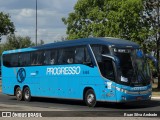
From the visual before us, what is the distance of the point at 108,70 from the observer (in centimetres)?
2036

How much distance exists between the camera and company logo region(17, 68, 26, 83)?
26.7m

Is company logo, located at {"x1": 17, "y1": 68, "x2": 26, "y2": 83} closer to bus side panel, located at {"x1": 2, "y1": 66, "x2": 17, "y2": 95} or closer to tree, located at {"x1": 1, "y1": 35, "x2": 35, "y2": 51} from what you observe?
bus side panel, located at {"x1": 2, "y1": 66, "x2": 17, "y2": 95}

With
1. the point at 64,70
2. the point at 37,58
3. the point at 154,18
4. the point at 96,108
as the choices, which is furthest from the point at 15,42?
the point at 96,108

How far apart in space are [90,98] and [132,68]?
267cm

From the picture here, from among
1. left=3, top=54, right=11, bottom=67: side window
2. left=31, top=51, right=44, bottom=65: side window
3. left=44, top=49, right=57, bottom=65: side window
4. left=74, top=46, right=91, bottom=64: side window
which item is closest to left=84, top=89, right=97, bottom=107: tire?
left=74, top=46, right=91, bottom=64: side window

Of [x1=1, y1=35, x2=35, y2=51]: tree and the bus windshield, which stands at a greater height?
[x1=1, y1=35, x2=35, y2=51]: tree

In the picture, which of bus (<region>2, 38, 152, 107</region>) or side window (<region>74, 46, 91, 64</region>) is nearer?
bus (<region>2, 38, 152, 107</region>)

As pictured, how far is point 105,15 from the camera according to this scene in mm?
35156

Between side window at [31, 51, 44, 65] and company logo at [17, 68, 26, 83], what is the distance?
48.0 inches

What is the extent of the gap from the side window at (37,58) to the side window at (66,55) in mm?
1872

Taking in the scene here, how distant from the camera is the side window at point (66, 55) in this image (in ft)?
74.0

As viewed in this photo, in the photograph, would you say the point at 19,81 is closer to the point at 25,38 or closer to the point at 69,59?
the point at 69,59

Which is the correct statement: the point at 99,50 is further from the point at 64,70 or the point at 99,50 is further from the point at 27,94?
the point at 27,94

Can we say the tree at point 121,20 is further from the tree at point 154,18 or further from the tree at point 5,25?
the tree at point 5,25
